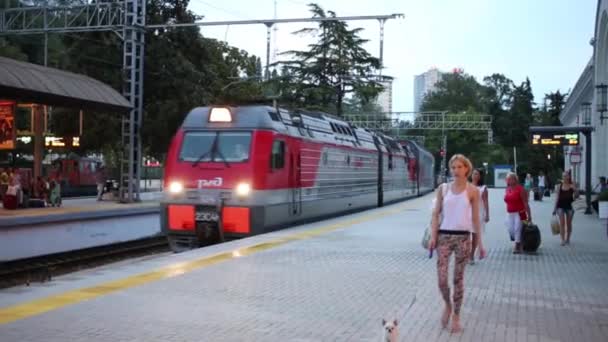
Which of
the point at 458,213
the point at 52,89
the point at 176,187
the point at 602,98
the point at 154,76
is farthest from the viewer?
the point at 154,76

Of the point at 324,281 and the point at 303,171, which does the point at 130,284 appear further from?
the point at 303,171

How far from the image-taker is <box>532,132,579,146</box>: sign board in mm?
23438

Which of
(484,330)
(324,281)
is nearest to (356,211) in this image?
(324,281)

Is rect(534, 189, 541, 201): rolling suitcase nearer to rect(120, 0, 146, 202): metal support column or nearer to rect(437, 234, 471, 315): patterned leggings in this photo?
rect(120, 0, 146, 202): metal support column

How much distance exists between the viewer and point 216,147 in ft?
53.7

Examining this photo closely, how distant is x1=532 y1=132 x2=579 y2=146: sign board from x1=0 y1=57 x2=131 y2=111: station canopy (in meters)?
14.1

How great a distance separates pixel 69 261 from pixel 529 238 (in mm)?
10677

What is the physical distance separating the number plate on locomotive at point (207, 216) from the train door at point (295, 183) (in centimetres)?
250

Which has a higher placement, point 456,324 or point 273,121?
point 273,121

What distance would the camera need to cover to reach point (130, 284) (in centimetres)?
993

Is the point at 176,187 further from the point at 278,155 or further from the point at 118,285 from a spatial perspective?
the point at 118,285

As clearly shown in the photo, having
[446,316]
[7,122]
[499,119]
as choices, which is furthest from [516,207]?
[499,119]

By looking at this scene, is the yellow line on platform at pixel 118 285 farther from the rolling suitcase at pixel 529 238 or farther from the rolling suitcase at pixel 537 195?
the rolling suitcase at pixel 537 195

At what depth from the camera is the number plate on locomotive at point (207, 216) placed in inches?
620
